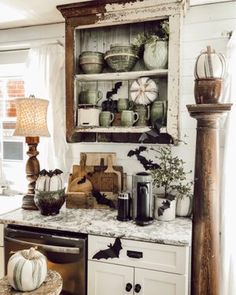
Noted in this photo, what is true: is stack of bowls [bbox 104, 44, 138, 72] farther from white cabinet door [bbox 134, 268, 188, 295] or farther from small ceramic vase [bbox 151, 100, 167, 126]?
white cabinet door [bbox 134, 268, 188, 295]

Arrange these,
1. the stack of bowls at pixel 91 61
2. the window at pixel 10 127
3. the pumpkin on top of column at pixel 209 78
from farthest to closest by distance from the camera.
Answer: the window at pixel 10 127 → the stack of bowls at pixel 91 61 → the pumpkin on top of column at pixel 209 78

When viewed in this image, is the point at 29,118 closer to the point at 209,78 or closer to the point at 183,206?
the point at 183,206

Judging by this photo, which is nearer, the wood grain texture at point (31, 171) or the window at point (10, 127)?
the wood grain texture at point (31, 171)

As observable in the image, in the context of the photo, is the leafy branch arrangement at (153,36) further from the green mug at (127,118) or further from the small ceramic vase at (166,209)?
the small ceramic vase at (166,209)

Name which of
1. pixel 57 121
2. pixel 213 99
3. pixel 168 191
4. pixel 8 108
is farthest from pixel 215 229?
pixel 8 108

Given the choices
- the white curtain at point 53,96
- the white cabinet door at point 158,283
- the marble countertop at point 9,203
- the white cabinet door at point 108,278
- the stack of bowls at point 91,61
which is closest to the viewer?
the white cabinet door at point 158,283

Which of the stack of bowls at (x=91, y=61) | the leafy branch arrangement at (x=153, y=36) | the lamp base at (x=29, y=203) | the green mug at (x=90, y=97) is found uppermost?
the leafy branch arrangement at (x=153, y=36)

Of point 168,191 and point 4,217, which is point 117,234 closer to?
point 168,191

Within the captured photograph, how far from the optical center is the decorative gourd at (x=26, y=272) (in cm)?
122

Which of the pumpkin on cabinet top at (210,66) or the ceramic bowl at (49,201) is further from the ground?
the pumpkin on cabinet top at (210,66)

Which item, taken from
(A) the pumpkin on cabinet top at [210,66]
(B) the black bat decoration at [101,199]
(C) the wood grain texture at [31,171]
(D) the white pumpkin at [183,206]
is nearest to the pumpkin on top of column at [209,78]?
(A) the pumpkin on cabinet top at [210,66]

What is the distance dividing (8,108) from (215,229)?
2352mm

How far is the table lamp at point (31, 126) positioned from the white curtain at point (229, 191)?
52.1 inches

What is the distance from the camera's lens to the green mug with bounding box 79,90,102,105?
7.98ft
